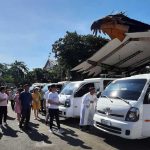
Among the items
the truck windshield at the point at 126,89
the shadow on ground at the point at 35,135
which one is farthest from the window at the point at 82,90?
the truck windshield at the point at 126,89

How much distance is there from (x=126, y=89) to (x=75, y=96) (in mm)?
4639

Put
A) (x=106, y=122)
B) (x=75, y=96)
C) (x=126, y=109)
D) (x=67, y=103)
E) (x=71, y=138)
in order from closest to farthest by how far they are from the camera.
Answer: (x=126, y=109) < (x=106, y=122) < (x=71, y=138) < (x=67, y=103) < (x=75, y=96)

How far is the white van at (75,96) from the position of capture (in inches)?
551

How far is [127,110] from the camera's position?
8906 millimetres

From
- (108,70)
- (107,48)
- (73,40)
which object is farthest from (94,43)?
(107,48)

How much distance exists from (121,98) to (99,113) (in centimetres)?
103

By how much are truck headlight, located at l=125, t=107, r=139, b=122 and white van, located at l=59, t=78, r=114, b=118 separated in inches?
210

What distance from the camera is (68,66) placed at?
33.2m

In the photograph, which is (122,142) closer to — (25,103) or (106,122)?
(106,122)

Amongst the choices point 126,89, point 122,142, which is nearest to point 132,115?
point 126,89

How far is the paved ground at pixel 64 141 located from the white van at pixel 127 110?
549 mm

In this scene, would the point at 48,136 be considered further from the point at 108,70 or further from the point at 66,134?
the point at 108,70

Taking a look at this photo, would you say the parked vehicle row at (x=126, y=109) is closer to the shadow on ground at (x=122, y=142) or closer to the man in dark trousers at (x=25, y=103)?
the shadow on ground at (x=122, y=142)

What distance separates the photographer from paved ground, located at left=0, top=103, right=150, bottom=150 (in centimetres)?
933
